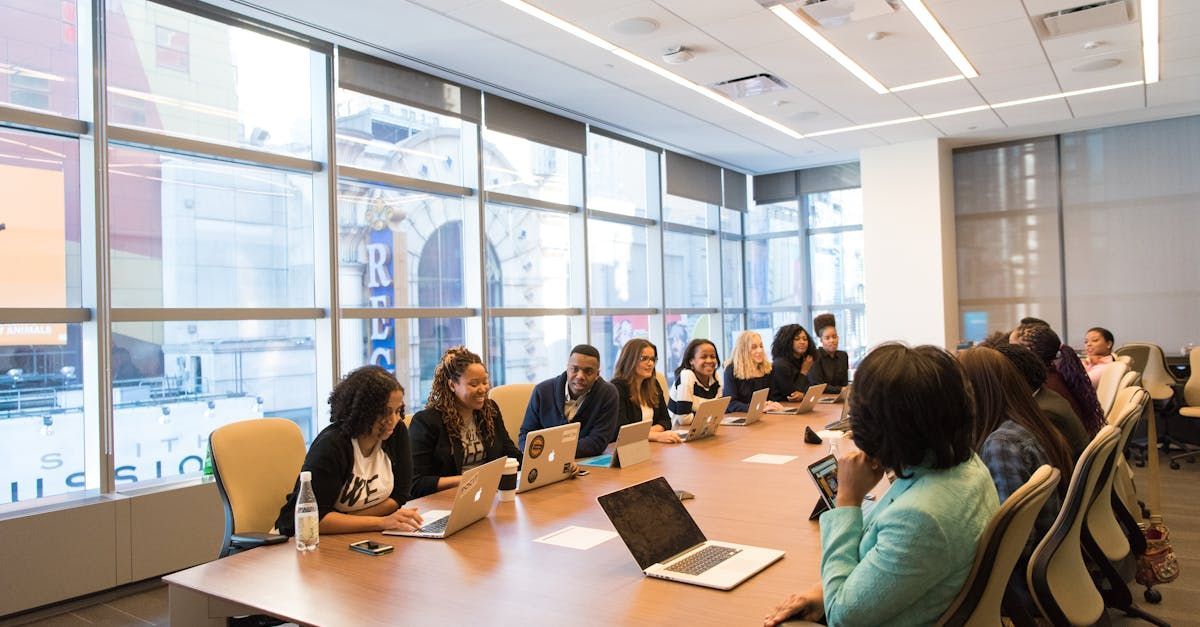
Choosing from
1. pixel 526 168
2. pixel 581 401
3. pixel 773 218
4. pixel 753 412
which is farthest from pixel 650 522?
pixel 773 218

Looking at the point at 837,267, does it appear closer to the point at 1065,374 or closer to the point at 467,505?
the point at 1065,374

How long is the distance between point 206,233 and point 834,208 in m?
7.57

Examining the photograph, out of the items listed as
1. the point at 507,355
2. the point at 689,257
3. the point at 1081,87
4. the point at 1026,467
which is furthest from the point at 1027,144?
the point at 1026,467

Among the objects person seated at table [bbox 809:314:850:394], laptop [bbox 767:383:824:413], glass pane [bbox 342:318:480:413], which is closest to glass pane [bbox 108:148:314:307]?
glass pane [bbox 342:318:480:413]

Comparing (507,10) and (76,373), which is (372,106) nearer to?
(507,10)

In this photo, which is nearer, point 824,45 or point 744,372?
point 824,45

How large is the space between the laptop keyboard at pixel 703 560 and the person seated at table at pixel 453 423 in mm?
1392

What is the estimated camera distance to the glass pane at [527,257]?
276 inches

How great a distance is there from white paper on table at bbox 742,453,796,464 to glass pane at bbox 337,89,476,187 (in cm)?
355

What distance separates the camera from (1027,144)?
9.21 meters

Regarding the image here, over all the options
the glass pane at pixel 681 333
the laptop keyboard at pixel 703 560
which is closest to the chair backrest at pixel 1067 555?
the laptop keyboard at pixel 703 560

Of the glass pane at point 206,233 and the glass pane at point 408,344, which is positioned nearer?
the glass pane at point 206,233

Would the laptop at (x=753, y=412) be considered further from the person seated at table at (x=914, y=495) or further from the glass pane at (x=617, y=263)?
the person seated at table at (x=914, y=495)

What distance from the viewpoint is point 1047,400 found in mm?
2918
